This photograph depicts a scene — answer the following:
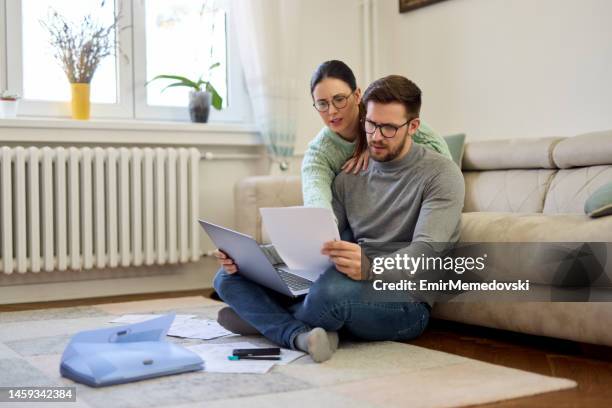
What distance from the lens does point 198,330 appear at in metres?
2.51

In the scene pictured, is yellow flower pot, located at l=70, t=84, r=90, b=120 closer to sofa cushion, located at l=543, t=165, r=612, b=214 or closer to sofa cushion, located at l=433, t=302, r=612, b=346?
sofa cushion, located at l=433, t=302, r=612, b=346

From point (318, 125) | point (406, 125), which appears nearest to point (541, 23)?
point (318, 125)

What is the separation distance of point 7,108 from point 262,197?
3.72 feet

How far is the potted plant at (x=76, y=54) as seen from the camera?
353 cm

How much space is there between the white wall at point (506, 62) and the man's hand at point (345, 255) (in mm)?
1597

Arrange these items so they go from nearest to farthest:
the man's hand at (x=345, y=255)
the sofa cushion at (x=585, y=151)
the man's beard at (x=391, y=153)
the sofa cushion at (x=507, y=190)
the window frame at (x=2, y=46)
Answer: the man's hand at (x=345, y=255) → the man's beard at (x=391, y=153) → the sofa cushion at (x=585, y=151) → the sofa cushion at (x=507, y=190) → the window frame at (x=2, y=46)

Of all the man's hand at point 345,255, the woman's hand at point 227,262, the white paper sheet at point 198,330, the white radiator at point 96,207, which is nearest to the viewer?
the man's hand at point 345,255

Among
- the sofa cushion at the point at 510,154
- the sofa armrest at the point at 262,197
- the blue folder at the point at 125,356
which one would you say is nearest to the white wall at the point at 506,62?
the sofa cushion at the point at 510,154

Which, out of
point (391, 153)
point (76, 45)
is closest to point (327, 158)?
point (391, 153)

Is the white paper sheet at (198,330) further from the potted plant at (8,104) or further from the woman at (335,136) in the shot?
the potted plant at (8,104)

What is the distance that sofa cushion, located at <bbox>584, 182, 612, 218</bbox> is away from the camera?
210 centimetres

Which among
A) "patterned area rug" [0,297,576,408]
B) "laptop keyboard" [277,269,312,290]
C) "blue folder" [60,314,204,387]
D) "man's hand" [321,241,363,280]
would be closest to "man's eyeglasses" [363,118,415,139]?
"man's hand" [321,241,363,280]

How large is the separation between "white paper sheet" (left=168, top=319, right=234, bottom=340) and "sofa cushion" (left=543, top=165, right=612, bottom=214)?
1.24m

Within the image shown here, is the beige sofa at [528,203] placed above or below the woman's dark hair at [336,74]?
below
